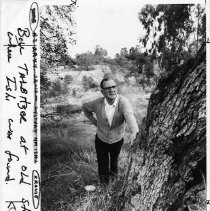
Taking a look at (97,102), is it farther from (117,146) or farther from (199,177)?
(199,177)

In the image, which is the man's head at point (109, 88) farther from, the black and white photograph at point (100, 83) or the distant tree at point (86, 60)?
the distant tree at point (86, 60)

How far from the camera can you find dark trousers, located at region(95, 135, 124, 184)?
2303 millimetres

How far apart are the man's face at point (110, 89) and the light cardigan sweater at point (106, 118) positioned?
0.06m

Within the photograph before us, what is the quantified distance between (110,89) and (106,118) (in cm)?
25

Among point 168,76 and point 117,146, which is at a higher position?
point 168,76

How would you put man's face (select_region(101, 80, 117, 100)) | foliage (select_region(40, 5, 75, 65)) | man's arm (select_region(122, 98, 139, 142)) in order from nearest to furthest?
1. man's arm (select_region(122, 98, 139, 142))
2. man's face (select_region(101, 80, 117, 100))
3. foliage (select_region(40, 5, 75, 65))

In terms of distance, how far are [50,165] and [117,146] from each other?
630 mm

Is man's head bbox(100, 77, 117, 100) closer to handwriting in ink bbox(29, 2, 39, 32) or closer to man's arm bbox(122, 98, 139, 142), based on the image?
man's arm bbox(122, 98, 139, 142)

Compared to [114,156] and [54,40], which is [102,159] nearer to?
[114,156]

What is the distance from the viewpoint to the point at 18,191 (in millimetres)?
2150

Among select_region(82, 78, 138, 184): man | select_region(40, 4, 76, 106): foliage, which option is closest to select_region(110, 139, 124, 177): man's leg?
select_region(82, 78, 138, 184): man

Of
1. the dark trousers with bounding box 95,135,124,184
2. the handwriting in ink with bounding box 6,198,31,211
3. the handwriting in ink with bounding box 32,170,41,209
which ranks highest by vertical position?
the dark trousers with bounding box 95,135,124,184

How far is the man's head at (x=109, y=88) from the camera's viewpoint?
211 cm

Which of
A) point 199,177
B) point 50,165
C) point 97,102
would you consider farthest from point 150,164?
point 50,165
